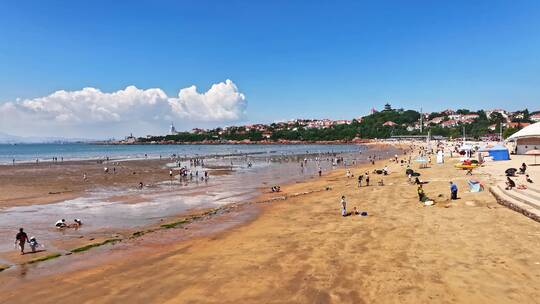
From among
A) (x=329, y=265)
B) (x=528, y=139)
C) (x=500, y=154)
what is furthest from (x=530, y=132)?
(x=329, y=265)

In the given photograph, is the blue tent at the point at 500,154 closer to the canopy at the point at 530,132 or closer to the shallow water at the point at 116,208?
the canopy at the point at 530,132

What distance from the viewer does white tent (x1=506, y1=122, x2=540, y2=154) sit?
45422 millimetres

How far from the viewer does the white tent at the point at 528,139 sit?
149ft

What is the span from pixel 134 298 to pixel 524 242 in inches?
538

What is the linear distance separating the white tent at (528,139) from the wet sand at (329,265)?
3168 centimetres

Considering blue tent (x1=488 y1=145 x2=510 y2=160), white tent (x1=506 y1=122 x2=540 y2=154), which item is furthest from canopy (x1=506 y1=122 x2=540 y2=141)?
blue tent (x1=488 y1=145 x2=510 y2=160)

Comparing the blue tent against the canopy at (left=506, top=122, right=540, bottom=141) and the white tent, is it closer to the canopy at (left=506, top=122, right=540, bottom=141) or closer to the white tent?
the canopy at (left=506, top=122, right=540, bottom=141)

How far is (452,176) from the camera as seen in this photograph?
33406 mm

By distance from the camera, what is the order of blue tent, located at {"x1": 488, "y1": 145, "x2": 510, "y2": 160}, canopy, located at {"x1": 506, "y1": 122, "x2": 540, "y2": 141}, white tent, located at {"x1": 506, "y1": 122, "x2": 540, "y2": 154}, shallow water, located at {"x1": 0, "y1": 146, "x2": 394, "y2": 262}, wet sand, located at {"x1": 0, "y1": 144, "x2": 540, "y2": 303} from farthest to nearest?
white tent, located at {"x1": 506, "y1": 122, "x2": 540, "y2": 154}, canopy, located at {"x1": 506, "y1": 122, "x2": 540, "y2": 141}, blue tent, located at {"x1": 488, "y1": 145, "x2": 510, "y2": 160}, shallow water, located at {"x1": 0, "y1": 146, "x2": 394, "y2": 262}, wet sand, located at {"x1": 0, "y1": 144, "x2": 540, "y2": 303}

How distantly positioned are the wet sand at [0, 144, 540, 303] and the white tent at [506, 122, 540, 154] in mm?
31681

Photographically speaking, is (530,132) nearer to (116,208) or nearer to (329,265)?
(329,265)

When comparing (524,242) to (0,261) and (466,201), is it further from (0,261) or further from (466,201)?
(0,261)

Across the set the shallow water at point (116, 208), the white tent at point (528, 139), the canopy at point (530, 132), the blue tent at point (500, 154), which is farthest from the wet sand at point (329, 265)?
the white tent at point (528, 139)

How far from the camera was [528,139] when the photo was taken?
46625mm
